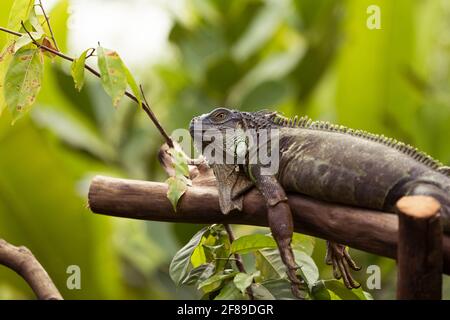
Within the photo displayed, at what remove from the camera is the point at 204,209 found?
186 cm

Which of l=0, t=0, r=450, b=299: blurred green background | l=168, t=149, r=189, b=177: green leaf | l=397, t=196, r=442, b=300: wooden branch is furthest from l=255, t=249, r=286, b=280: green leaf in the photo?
l=0, t=0, r=450, b=299: blurred green background

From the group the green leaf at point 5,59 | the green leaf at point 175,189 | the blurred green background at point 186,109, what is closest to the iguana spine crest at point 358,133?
the green leaf at point 175,189

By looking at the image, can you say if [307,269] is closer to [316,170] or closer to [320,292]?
[320,292]

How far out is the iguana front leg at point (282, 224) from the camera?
1726 mm

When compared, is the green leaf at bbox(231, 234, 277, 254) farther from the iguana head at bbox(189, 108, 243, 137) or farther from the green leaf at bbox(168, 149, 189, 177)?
the iguana head at bbox(189, 108, 243, 137)

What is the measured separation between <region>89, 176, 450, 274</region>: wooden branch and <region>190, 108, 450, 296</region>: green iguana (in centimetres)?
3

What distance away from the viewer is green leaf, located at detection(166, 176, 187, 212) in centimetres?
181

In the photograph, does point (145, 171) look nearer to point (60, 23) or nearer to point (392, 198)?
point (60, 23)

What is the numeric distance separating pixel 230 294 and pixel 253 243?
0.43 ft

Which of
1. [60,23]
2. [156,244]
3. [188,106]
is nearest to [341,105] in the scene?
[188,106]

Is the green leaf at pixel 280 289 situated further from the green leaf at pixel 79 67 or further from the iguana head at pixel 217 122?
the green leaf at pixel 79 67

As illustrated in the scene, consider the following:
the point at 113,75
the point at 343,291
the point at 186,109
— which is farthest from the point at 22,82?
the point at 186,109

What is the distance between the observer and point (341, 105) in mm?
3924
